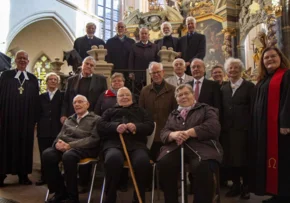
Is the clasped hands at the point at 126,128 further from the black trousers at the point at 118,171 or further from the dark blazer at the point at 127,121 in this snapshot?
the black trousers at the point at 118,171

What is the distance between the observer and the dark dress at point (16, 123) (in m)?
4.49

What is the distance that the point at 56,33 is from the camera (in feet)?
56.6

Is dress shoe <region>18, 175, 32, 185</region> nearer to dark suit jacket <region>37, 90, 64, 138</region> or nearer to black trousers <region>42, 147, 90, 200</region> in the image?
dark suit jacket <region>37, 90, 64, 138</region>

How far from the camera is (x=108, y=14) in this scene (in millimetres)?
21797

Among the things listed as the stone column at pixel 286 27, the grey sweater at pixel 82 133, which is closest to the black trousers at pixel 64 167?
the grey sweater at pixel 82 133

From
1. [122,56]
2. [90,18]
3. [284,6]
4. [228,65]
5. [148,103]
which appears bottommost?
[148,103]

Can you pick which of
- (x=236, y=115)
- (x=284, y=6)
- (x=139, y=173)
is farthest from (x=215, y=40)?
(x=139, y=173)

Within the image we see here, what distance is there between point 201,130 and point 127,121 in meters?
0.93

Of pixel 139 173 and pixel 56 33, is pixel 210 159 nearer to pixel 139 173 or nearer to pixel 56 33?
pixel 139 173

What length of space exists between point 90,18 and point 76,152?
16504 millimetres

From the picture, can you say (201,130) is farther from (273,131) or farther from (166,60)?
(166,60)

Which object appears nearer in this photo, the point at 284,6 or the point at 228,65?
the point at 228,65

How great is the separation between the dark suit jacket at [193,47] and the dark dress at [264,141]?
2.59 metres

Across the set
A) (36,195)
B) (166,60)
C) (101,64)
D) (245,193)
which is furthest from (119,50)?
(245,193)
